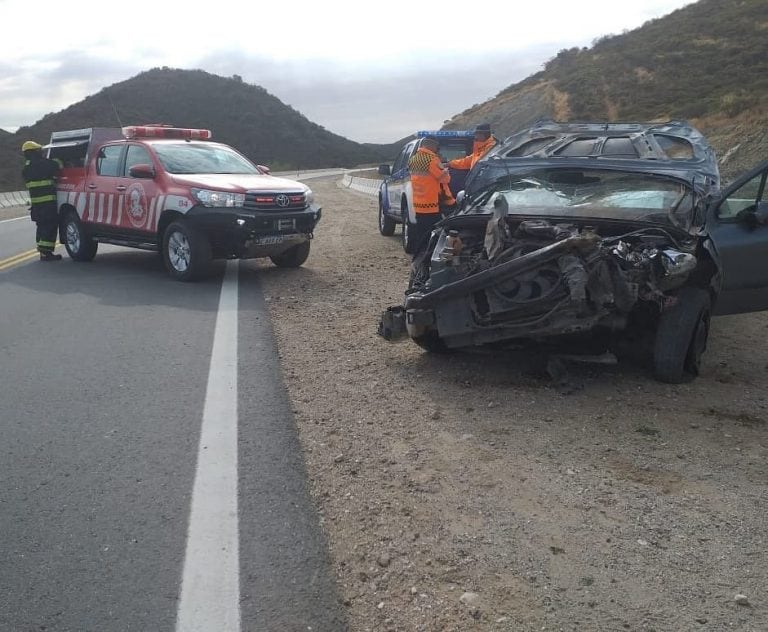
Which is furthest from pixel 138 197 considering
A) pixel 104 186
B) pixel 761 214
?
pixel 761 214

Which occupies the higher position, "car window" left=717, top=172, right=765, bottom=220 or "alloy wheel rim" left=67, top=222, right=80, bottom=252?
"car window" left=717, top=172, right=765, bottom=220

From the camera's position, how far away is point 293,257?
1107cm

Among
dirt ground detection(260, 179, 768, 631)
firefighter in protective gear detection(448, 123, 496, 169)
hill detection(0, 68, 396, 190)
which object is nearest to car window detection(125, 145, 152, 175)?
firefighter in protective gear detection(448, 123, 496, 169)

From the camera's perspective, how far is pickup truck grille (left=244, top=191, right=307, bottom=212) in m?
9.72

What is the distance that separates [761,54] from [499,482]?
125 ft

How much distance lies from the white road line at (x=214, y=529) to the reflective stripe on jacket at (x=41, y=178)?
7.98m

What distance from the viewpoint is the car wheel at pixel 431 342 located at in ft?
19.4

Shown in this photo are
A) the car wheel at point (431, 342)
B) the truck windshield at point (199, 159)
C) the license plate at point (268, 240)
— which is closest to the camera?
the car wheel at point (431, 342)

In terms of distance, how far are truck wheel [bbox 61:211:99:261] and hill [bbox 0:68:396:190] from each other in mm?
64509

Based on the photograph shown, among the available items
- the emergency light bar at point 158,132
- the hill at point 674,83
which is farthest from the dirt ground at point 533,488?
the hill at point 674,83

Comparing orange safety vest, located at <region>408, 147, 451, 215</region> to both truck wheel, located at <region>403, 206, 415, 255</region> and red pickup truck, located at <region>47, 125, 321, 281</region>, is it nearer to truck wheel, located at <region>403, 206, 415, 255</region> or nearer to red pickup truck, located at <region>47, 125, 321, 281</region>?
truck wheel, located at <region>403, 206, 415, 255</region>

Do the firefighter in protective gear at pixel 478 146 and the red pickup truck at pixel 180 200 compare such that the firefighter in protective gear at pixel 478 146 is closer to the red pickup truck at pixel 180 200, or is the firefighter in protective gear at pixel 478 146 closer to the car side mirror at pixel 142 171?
the red pickup truck at pixel 180 200

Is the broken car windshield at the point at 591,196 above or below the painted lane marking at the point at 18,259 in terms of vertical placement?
above

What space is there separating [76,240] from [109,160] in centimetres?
171
